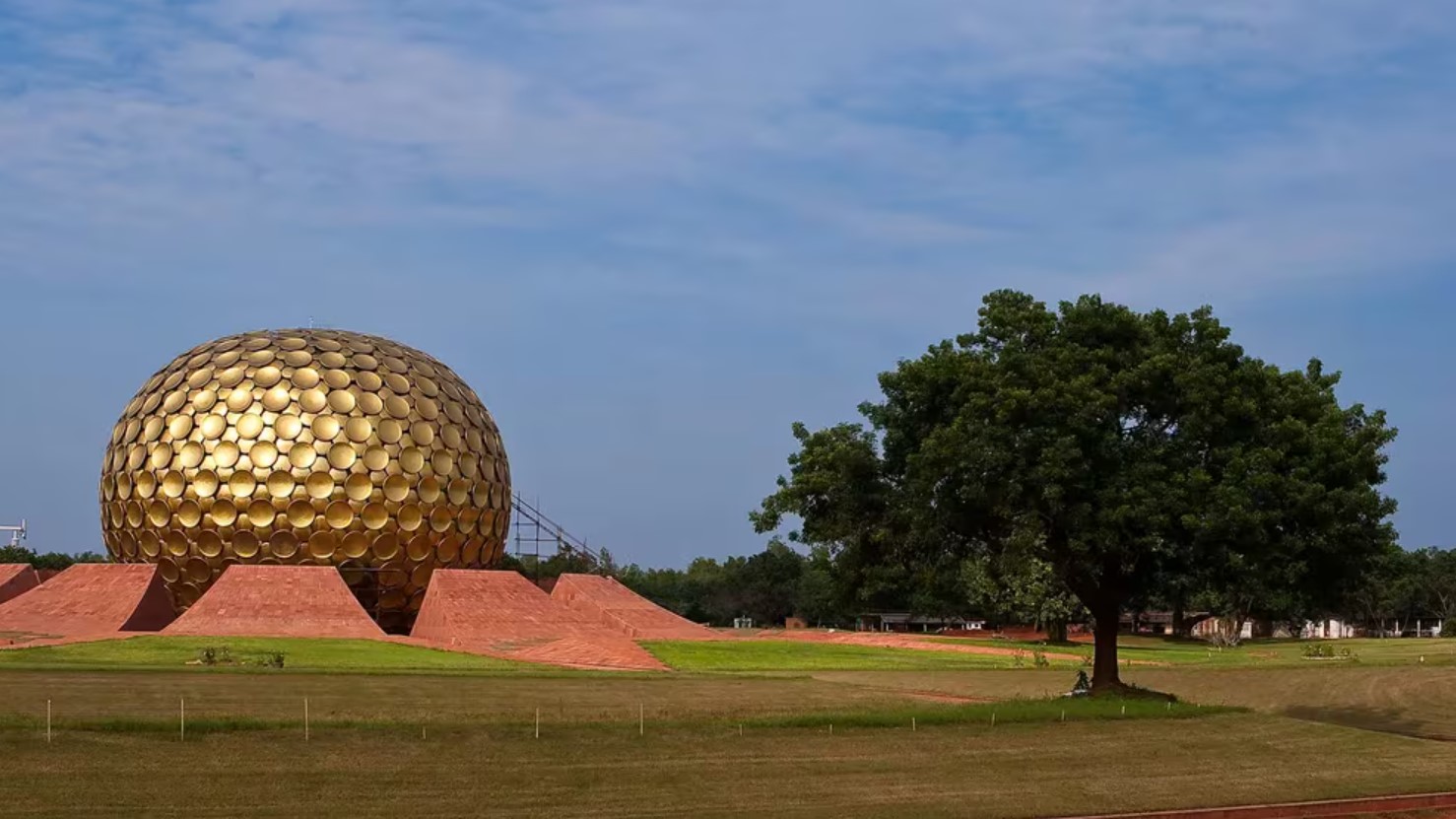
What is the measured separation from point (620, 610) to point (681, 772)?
29.9 meters

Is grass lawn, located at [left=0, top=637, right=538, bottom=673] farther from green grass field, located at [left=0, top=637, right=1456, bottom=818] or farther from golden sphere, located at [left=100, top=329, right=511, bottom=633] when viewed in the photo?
golden sphere, located at [left=100, top=329, right=511, bottom=633]

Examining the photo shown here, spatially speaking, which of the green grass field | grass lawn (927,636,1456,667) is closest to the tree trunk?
the green grass field

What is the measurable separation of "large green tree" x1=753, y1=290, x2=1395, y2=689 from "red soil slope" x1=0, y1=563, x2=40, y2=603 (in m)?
31.1

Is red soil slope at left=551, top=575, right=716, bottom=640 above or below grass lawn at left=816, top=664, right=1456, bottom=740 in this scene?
above

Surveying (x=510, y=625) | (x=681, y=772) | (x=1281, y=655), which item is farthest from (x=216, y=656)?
(x=1281, y=655)

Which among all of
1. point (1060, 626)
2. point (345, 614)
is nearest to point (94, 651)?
point (345, 614)

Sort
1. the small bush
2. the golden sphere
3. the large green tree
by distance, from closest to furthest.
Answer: the large green tree
the small bush
the golden sphere

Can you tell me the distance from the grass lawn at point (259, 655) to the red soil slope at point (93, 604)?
4951 millimetres

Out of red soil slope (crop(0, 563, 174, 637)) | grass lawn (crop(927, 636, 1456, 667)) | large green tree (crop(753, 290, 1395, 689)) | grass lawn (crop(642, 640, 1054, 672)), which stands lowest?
grass lawn (crop(927, 636, 1456, 667))

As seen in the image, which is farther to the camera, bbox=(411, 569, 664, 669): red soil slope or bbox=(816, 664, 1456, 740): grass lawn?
bbox=(411, 569, 664, 669): red soil slope

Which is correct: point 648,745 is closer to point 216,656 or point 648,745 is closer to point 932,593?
point 932,593

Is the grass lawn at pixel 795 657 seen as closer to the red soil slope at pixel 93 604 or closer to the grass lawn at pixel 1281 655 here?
the grass lawn at pixel 1281 655

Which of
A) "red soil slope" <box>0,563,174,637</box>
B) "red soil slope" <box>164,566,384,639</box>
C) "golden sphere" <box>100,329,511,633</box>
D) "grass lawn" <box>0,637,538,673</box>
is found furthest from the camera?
"golden sphere" <box>100,329,511,633</box>

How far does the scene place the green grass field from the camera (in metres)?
16.2
